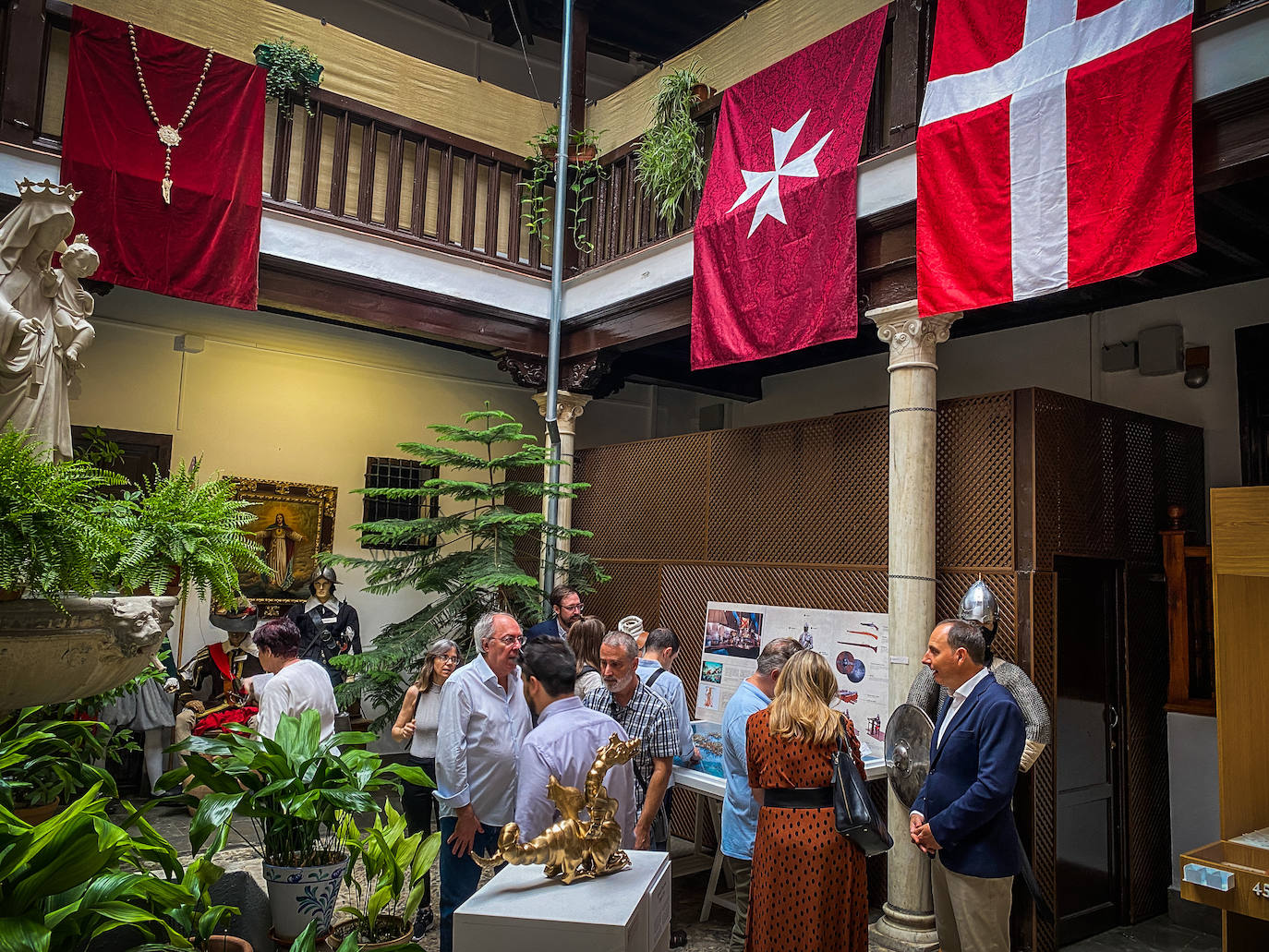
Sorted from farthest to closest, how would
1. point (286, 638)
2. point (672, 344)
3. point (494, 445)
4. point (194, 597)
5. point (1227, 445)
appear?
point (494, 445) < point (672, 344) < point (194, 597) < point (1227, 445) < point (286, 638)

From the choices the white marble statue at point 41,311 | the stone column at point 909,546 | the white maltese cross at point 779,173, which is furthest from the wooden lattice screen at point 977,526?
the white marble statue at point 41,311

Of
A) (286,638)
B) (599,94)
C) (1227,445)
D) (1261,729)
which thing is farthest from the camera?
(599,94)

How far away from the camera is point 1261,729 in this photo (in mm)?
4148

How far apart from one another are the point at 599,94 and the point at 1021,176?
351 inches

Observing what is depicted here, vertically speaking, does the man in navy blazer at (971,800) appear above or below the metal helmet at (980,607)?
below

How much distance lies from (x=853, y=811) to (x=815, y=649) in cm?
294

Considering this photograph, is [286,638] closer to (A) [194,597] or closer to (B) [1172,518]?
(A) [194,597]

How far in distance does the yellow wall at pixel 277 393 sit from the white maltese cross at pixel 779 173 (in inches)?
191

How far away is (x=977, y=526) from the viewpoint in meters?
5.63

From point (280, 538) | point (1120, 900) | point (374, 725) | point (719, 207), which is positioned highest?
point (719, 207)

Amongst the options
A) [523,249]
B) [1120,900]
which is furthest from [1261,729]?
[523,249]

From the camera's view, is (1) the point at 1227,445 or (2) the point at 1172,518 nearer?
(2) the point at 1172,518

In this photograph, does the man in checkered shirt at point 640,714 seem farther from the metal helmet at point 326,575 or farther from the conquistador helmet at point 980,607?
the metal helmet at point 326,575

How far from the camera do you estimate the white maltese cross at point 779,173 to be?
6.18 metres
